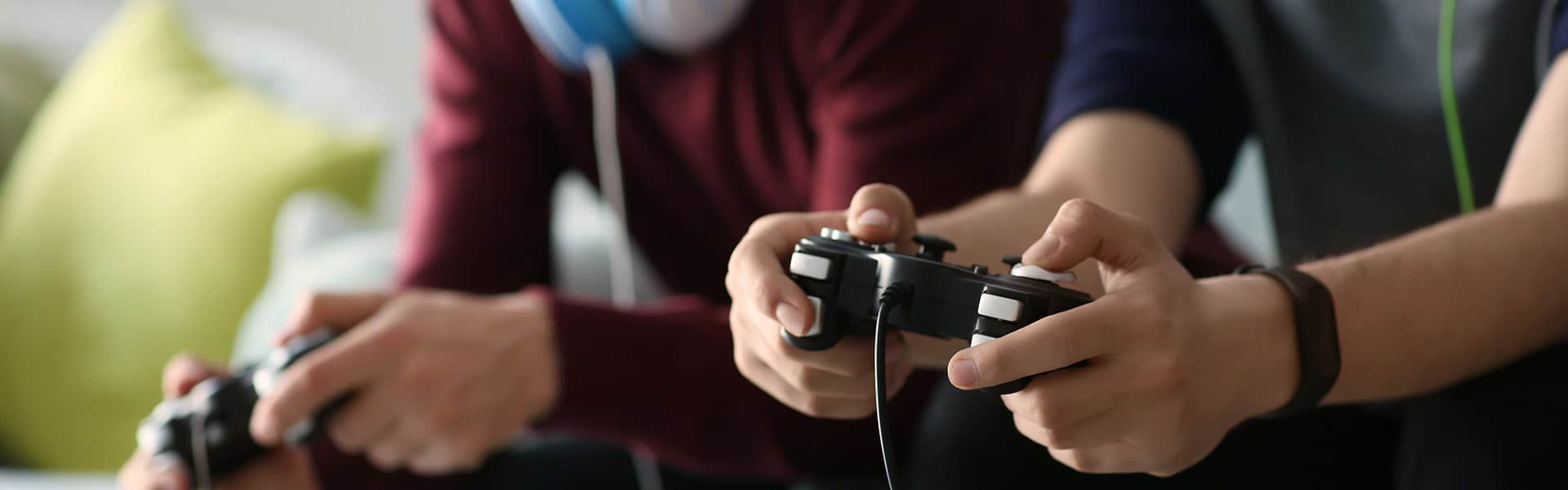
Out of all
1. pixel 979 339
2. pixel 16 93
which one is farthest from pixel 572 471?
pixel 16 93

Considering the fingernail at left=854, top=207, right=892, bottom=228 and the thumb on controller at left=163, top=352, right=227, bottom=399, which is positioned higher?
the fingernail at left=854, top=207, right=892, bottom=228

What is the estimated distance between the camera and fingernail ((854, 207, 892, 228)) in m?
0.40

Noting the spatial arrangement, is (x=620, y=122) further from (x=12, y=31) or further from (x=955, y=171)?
(x=12, y=31)

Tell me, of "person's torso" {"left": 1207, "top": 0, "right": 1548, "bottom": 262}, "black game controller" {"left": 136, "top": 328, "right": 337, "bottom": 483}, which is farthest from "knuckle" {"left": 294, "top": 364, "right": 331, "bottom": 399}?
"person's torso" {"left": 1207, "top": 0, "right": 1548, "bottom": 262}

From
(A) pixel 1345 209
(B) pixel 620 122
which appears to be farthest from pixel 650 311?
(A) pixel 1345 209

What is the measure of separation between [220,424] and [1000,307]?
44 cm

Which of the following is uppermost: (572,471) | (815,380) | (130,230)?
(130,230)

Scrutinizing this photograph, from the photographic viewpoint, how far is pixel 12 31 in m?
1.38

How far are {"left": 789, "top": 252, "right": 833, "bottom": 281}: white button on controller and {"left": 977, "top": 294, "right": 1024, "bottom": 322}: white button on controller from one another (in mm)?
47

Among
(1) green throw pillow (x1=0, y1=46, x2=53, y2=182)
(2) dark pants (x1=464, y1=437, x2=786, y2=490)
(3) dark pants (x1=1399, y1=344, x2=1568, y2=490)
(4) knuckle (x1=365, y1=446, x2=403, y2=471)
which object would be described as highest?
(1) green throw pillow (x1=0, y1=46, x2=53, y2=182)

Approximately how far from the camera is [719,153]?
76cm

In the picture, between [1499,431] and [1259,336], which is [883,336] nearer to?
[1259,336]

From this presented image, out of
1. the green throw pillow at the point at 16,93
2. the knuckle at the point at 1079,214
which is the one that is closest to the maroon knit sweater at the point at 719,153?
the knuckle at the point at 1079,214

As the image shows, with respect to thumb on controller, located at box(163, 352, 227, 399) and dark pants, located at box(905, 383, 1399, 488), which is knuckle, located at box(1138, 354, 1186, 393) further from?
thumb on controller, located at box(163, 352, 227, 399)
